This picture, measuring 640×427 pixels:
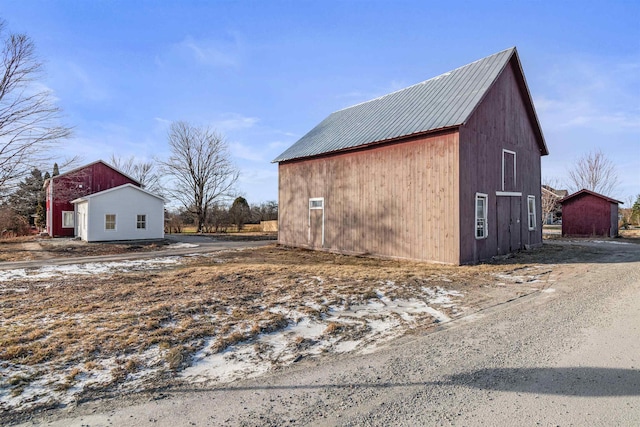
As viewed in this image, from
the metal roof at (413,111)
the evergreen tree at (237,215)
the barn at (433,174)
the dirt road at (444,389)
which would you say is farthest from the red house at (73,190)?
the dirt road at (444,389)

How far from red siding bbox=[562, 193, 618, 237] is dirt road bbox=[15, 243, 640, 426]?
2345 centimetres

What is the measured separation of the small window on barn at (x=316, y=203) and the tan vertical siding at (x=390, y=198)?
23 centimetres

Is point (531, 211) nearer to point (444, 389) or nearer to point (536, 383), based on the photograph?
point (536, 383)

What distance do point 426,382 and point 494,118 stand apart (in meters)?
12.1

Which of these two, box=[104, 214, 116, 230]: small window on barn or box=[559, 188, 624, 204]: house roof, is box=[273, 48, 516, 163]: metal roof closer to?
box=[104, 214, 116, 230]: small window on barn

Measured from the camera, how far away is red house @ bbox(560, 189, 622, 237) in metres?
23.7

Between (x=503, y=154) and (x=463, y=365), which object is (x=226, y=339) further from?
(x=503, y=154)

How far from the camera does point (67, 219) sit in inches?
1040

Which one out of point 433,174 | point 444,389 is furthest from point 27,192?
point 444,389

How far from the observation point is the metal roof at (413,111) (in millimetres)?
12203

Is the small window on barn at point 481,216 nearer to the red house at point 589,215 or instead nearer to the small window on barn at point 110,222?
the red house at point 589,215

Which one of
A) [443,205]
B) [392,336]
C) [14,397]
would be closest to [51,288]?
[14,397]

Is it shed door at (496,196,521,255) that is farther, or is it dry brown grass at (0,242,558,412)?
shed door at (496,196,521,255)

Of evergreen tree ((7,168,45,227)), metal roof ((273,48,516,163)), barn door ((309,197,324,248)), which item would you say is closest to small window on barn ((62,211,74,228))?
evergreen tree ((7,168,45,227))
